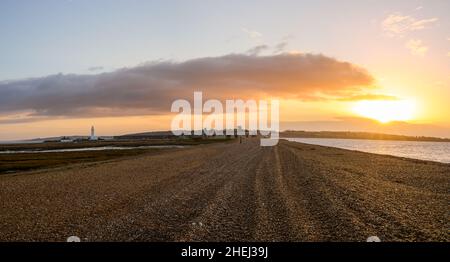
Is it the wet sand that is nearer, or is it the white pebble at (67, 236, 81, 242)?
the white pebble at (67, 236, 81, 242)

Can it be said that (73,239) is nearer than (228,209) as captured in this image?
Yes

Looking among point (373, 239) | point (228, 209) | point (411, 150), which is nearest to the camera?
point (373, 239)

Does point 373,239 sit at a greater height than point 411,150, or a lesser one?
greater

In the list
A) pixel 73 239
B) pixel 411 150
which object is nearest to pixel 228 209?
pixel 73 239

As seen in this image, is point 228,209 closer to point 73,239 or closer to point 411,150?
point 73,239

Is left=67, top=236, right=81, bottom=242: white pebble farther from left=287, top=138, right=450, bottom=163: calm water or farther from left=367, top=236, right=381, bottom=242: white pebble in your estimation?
left=287, top=138, right=450, bottom=163: calm water

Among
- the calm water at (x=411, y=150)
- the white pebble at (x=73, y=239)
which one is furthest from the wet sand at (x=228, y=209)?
the calm water at (x=411, y=150)

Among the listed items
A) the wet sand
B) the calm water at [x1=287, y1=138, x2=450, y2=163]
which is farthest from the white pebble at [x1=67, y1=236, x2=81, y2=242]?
the calm water at [x1=287, y1=138, x2=450, y2=163]

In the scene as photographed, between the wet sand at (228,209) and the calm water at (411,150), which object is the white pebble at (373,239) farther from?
the calm water at (411,150)

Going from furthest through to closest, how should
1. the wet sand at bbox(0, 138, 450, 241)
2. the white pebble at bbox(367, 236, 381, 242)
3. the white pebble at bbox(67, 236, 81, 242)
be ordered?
the wet sand at bbox(0, 138, 450, 241)
the white pebble at bbox(67, 236, 81, 242)
the white pebble at bbox(367, 236, 381, 242)

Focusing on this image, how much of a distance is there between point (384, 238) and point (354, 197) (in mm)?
7524

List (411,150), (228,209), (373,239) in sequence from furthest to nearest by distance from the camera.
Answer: (411,150)
(228,209)
(373,239)

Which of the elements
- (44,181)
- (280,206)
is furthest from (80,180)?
(280,206)
